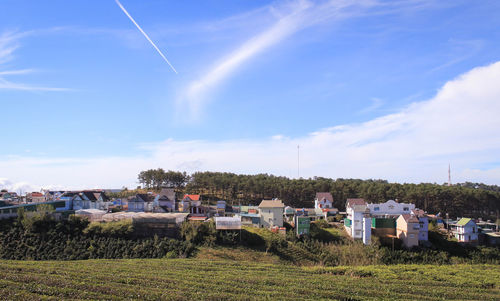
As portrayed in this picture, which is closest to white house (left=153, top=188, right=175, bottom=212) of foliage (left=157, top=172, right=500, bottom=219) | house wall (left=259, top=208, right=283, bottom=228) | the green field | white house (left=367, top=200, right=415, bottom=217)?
house wall (left=259, top=208, right=283, bottom=228)

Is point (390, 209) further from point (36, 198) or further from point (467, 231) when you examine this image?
point (36, 198)

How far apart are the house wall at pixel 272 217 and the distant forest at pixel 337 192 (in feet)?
70.6

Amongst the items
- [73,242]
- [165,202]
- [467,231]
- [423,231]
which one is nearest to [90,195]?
[165,202]

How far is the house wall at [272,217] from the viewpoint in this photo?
37.4m

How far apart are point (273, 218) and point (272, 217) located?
0.17m

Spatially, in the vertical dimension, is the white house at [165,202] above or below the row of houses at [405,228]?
above

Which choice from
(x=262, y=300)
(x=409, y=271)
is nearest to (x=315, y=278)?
(x=262, y=300)

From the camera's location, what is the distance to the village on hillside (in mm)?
33250

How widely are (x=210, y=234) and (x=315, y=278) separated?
42.9ft

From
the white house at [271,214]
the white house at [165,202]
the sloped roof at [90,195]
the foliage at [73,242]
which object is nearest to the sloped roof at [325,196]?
the white house at [271,214]

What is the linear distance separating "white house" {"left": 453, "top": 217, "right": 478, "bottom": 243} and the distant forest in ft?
56.9

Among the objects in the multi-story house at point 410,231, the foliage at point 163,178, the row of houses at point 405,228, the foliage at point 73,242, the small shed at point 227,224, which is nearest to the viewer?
the foliage at point 73,242

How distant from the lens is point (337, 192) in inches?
2269

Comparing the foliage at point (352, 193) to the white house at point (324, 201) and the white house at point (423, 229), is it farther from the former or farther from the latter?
the white house at point (423, 229)
